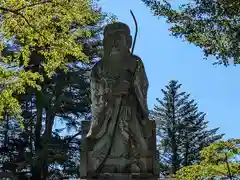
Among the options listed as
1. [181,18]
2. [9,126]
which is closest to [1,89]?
[181,18]

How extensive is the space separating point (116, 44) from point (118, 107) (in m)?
1.06

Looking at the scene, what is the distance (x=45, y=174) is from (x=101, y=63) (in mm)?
12011

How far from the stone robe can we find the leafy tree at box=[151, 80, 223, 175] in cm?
1930

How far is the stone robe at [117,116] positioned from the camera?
575 centimetres

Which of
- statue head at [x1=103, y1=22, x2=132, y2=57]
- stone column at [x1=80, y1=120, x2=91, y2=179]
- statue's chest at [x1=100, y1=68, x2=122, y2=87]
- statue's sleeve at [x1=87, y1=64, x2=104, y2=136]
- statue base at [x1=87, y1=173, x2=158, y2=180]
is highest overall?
statue head at [x1=103, y1=22, x2=132, y2=57]

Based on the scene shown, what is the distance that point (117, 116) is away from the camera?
233 inches

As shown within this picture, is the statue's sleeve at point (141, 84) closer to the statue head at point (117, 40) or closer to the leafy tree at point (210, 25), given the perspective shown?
the statue head at point (117, 40)

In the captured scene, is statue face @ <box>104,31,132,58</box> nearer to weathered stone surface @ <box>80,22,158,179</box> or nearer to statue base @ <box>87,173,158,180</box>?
weathered stone surface @ <box>80,22,158,179</box>

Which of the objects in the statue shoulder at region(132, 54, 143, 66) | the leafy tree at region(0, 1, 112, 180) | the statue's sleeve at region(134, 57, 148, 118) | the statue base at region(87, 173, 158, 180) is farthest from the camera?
the leafy tree at region(0, 1, 112, 180)

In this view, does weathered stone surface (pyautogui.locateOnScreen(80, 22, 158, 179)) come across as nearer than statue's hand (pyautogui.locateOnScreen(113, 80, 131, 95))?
Yes

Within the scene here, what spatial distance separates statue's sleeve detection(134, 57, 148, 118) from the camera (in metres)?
6.05

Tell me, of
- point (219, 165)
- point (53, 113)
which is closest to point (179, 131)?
point (53, 113)

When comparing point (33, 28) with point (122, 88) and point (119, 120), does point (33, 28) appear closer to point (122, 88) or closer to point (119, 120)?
point (122, 88)

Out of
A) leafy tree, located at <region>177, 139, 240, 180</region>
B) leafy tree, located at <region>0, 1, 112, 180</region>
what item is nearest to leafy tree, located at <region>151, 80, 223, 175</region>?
leafy tree, located at <region>0, 1, 112, 180</region>
